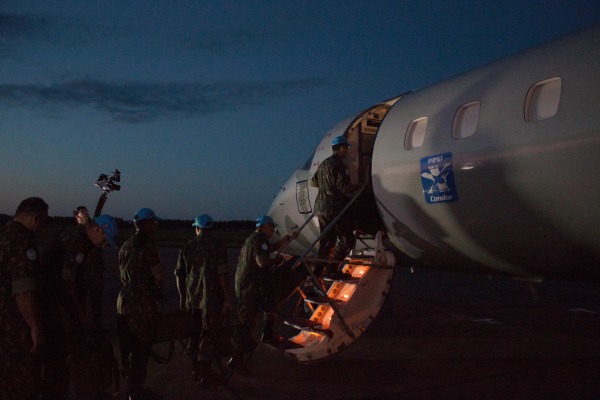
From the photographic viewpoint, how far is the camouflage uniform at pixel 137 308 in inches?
240

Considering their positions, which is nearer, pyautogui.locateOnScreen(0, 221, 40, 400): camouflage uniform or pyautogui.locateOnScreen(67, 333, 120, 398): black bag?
pyautogui.locateOnScreen(0, 221, 40, 400): camouflage uniform

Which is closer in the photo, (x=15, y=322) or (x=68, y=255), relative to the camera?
(x=15, y=322)

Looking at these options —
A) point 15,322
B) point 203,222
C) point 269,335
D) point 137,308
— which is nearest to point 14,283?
point 15,322

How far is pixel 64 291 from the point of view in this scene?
210 inches

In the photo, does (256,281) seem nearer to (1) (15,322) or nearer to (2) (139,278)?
(2) (139,278)

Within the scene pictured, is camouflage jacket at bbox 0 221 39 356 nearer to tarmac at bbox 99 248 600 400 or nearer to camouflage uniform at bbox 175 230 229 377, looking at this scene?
tarmac at bbox 99 248 600 400

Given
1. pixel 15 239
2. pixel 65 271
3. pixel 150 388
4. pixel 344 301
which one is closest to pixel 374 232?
pixel 344 301

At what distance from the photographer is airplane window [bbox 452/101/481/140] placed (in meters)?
6.54

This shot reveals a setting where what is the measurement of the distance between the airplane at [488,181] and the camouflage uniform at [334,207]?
389mm

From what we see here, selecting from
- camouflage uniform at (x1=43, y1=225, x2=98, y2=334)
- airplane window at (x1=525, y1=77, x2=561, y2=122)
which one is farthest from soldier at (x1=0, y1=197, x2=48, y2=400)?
airplane window at (x1=525, y1=77, x2=561, y2=122)

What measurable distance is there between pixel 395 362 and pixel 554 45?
481 centimetres

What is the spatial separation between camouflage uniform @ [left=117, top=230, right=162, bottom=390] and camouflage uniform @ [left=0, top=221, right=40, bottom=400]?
1.69m

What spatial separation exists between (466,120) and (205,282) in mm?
4004

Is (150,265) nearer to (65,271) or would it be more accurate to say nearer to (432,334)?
(65,271)
